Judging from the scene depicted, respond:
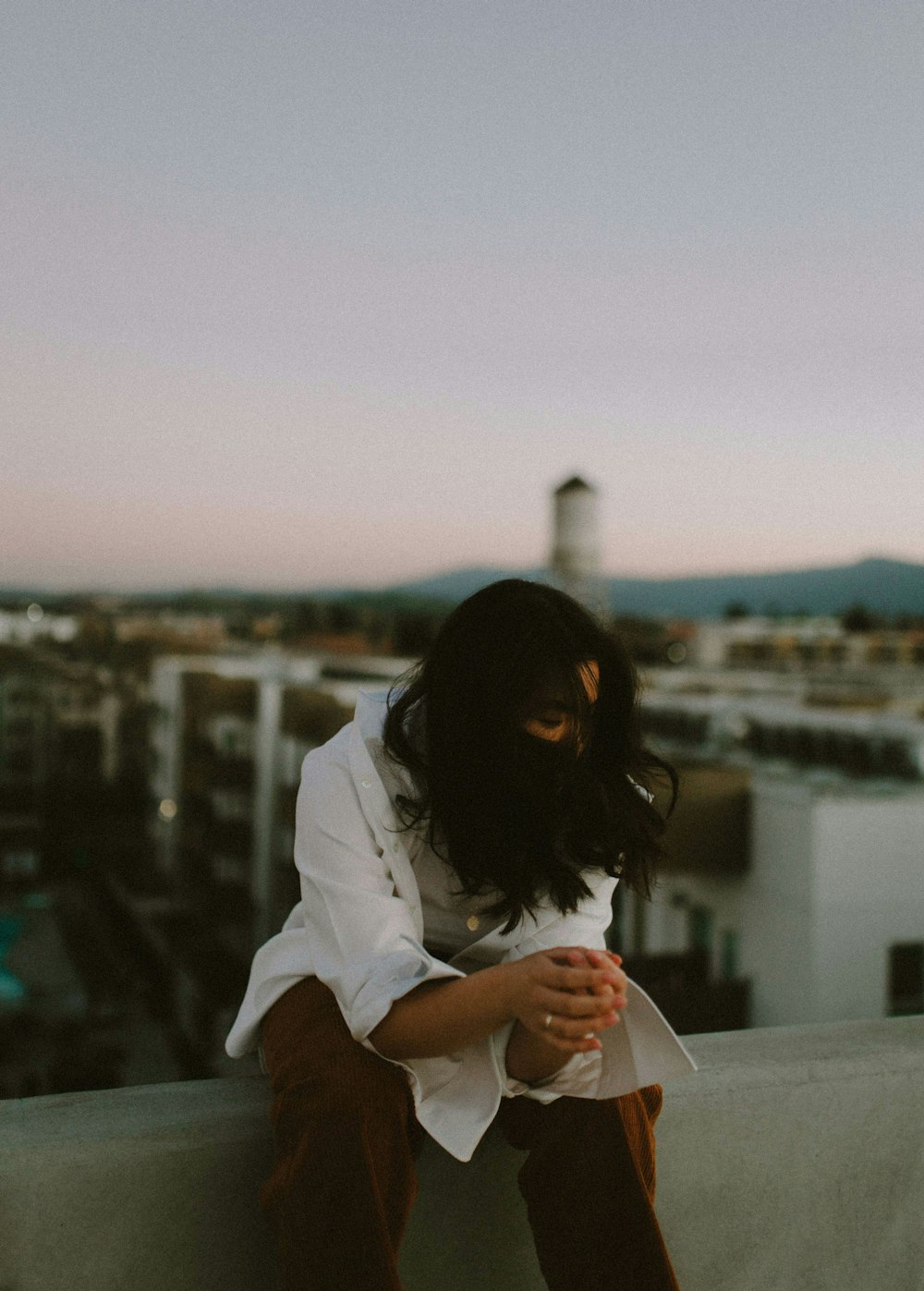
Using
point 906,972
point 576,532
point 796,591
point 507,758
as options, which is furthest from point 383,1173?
point 796,591

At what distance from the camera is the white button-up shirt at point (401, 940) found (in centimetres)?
122

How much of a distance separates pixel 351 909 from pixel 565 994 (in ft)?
0.89

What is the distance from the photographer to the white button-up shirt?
122 cm

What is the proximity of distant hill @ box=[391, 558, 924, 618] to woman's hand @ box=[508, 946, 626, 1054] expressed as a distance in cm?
3956

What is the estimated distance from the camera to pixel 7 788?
25703 mm

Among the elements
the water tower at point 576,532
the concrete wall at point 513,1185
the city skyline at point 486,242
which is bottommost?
the concrete wall at point 513,1185

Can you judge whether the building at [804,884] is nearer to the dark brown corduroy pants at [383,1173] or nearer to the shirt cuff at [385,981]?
the dark brown corduroy pants at [383,1173]

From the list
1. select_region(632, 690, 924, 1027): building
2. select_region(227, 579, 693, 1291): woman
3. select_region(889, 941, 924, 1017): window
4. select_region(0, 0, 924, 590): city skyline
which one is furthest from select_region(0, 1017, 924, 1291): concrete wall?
select_region(889, 941, 924, 1017): window

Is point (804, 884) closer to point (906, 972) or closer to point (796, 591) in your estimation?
point (906, 972)

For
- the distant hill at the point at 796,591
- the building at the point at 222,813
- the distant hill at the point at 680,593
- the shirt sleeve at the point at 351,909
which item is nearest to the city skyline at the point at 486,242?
the distant hill at the point at 680,593

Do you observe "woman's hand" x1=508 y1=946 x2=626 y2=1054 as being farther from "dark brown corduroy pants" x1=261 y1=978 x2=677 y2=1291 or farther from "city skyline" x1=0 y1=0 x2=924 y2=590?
"city skyline" x1=0 y1=0 x2=924 y2=590

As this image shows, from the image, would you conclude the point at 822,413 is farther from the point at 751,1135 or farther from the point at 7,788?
the point at 7,788

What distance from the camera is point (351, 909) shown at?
1226 mm

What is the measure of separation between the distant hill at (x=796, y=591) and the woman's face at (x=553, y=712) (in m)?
39.4
